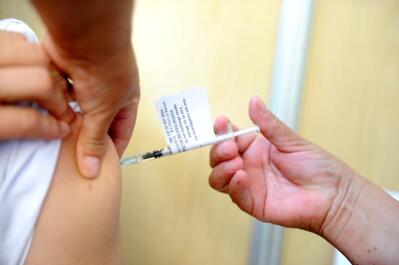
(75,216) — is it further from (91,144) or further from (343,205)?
(343,205)

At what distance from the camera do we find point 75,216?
19.9 inches

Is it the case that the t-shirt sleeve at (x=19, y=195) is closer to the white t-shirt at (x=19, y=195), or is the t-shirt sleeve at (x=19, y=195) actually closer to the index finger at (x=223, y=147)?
the white t-shirt at (x=19, y=195)

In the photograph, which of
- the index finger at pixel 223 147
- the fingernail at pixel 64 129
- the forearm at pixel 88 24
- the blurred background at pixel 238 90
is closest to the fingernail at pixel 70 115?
the fingernail at pixel 64 129

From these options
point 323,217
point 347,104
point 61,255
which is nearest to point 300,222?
point 323,217

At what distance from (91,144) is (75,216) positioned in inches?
3.9

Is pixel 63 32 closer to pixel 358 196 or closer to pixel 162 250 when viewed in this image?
pixel 358 196

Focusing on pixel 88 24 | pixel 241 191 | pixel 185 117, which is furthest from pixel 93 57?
pixel 241 191

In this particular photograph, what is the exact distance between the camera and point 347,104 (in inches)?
41.3

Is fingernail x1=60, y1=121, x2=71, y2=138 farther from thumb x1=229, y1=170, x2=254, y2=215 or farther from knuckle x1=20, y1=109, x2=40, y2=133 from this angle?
thumb x1=229, y1=170, x2=254, y2=215

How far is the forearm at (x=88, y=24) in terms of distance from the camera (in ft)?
1.17

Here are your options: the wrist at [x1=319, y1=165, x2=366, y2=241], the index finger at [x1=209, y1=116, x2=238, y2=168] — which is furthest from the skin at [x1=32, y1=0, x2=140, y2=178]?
the wrist at [x1=319, y1=165, x2=366, y2=241]

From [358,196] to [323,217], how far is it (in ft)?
0.31

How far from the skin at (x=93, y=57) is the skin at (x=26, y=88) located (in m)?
0.02

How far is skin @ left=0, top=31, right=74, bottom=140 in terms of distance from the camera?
1.45 feet
